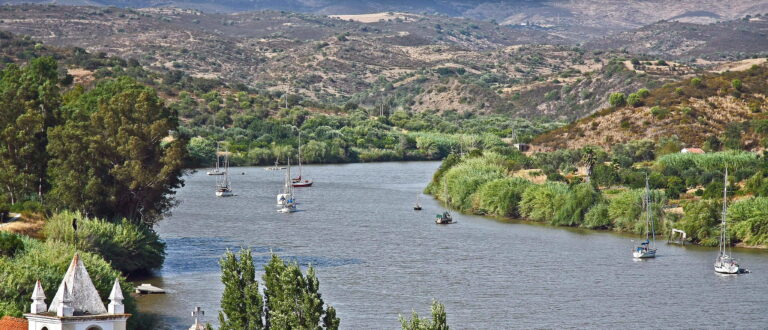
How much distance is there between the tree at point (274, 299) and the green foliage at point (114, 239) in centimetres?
1363

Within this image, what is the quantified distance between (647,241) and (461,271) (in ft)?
38.6

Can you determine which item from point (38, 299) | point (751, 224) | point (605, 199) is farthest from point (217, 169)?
point (38, 299)

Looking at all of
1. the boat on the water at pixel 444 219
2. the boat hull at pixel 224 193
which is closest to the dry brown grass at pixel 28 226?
the boat on the water at pixel 444 219

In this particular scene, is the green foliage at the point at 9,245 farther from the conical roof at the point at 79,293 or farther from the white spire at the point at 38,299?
the conical roof at the point at 79,293

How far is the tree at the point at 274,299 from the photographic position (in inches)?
1380

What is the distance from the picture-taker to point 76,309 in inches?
1190

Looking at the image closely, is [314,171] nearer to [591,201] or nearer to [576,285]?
[591,201]

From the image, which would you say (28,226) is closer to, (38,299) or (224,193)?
(38,299)

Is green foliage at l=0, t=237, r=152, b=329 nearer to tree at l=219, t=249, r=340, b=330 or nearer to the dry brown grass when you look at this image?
the dry brown grass

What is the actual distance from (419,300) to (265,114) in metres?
108

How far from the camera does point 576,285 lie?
56938mm

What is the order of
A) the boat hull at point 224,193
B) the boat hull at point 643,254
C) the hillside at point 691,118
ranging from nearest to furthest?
the boat hull at point 643,254, the boat hull at point 224,193, the hillside at point 691,118

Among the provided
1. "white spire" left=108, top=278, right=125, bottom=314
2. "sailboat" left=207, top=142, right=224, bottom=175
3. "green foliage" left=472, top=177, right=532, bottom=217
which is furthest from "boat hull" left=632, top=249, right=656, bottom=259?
"sailboat" left=207, top=142, right=224, bottom=175

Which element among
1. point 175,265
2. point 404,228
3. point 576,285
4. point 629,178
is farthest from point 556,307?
point 629,178
